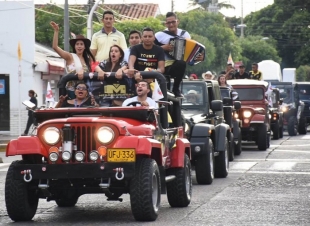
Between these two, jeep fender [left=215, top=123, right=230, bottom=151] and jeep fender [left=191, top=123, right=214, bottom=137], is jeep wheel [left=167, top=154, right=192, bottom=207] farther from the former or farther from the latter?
jeep fender [left=215, top=123, right=230, bottom=151]

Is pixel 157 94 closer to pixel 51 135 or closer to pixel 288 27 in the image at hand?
pixel 51 135

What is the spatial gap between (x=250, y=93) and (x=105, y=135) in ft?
57.4

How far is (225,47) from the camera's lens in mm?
70125

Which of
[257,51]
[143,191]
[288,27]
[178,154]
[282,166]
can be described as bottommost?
[282,166]

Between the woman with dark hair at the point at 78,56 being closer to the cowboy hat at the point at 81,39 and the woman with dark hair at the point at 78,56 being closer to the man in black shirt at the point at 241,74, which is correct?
the cowboy hat at the point at 81,39

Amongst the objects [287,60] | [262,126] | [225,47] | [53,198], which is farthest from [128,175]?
[287,60]

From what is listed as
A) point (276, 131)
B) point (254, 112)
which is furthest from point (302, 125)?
point (254, 112)

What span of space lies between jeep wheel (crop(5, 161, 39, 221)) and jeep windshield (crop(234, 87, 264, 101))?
56.6 feet

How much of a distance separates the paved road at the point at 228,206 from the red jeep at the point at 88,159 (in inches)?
13.6

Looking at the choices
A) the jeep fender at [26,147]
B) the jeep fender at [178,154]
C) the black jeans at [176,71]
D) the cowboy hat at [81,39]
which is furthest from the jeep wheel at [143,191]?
the black jeans at [176,71]

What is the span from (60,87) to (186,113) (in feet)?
20.8

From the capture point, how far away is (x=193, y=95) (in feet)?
66.0

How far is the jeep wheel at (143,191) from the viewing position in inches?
461

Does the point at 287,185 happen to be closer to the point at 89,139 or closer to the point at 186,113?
the point at 186,113
